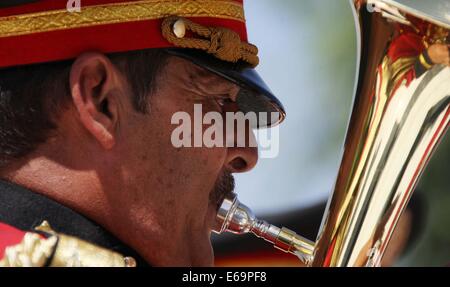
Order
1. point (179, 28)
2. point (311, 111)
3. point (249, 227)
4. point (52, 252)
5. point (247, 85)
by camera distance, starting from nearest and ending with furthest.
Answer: point (52, 252), point (179, 28), point (247, 85), point (249, 227), point (311, 111)

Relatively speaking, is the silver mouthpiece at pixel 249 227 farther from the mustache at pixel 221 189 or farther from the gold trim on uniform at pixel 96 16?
the gold trim on uniform at pixel 96 16

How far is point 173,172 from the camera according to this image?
289 centimetres

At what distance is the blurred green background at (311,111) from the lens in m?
5.44

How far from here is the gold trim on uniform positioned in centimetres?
279

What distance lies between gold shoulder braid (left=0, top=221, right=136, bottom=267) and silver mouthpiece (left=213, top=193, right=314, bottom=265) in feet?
1.74

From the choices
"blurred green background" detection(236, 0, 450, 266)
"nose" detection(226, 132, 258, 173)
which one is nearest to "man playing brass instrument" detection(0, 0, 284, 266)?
"nose" detection(226, 132, 258, 173)

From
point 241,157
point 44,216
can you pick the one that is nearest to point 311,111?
point 241,157

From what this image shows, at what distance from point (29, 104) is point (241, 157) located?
0.57 m

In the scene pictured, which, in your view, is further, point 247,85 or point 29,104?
point 247,85

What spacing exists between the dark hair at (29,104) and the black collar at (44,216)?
0.12 meters

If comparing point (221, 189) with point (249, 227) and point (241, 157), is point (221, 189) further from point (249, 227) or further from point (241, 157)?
point (249, 227)

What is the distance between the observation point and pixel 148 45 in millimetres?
2838

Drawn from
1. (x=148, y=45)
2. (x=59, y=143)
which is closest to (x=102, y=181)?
(x=59, y=143)
